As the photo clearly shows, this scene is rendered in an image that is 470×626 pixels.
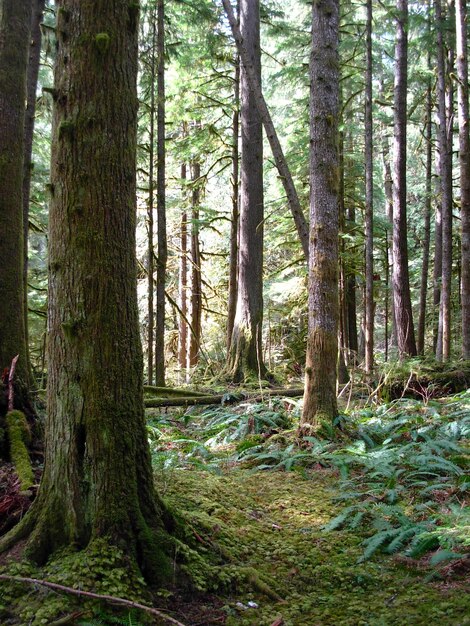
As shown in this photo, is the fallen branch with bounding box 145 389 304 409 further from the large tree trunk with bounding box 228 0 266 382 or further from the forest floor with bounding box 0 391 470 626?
the large tree trunk with bounding box 228 0 266 382

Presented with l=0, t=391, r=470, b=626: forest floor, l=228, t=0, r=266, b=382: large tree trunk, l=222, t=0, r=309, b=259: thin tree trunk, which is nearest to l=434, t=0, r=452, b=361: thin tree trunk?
l=228, t=0, r=266, b=382: large tree trunk

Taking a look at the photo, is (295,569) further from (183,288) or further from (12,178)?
(183,288)

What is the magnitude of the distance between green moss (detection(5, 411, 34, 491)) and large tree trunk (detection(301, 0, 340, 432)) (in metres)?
3.48

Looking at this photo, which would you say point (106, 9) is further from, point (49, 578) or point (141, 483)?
point (49, 578)

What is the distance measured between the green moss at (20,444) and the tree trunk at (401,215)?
10453mm

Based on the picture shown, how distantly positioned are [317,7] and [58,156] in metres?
5.45

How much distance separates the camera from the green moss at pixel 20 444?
13.4 feet

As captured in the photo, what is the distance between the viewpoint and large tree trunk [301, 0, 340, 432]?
6852 mm

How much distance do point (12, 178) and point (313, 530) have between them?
15.9ft

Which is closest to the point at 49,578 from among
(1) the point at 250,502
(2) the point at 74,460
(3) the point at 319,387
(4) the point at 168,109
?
(2) the point at 74,460

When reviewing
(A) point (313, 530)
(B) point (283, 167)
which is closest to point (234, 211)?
(B) point (283, 167)

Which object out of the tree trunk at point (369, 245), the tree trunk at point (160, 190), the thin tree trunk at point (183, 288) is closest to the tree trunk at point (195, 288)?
the thin tree trunk at point (183, 288)

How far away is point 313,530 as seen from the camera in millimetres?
4371

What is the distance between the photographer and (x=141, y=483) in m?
3.28
